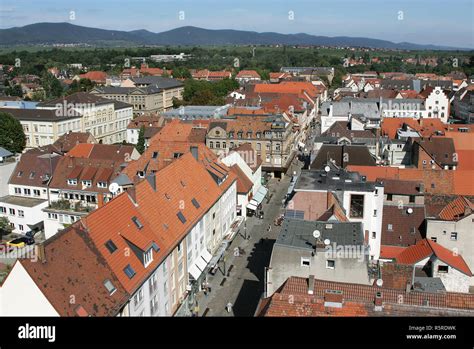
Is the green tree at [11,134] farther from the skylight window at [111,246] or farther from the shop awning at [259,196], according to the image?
the skylight window at [111,246]

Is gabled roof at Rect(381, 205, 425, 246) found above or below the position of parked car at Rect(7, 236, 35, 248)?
above

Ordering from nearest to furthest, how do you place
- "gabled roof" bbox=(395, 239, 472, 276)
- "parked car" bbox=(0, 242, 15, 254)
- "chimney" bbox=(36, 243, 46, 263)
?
1. "chimney" bbox=(36, 243, 46, 263)
2. "gabled roof" bbox=(395, 239, 472, 276)
3. "parked car" bbox=(0, 242, 15, 254)

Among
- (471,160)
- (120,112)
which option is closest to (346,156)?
(471,160)

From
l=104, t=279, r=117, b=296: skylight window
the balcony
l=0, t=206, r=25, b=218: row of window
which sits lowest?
l=0, t=206, r=25, b=218: row of window

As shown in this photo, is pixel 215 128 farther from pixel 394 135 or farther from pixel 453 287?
pixel 453 287

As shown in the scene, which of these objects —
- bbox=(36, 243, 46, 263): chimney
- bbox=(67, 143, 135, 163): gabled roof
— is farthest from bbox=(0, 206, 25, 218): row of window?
bbox=(36, 243, 46, 263): chimney

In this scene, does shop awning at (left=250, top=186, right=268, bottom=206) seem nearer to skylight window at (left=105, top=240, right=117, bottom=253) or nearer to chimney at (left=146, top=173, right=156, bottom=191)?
chimney at (left=146, top=173, right=156, bottom=191)
